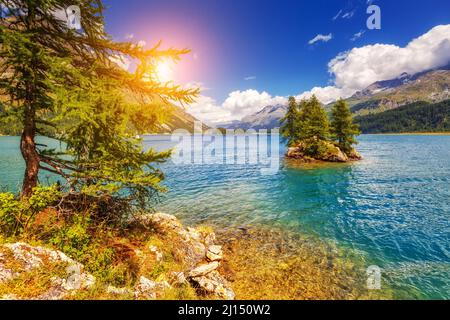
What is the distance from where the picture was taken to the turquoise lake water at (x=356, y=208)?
39.7 feet

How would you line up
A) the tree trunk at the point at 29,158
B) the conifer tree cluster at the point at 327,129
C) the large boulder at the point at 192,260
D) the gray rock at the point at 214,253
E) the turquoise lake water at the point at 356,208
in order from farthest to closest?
the conifer tree cluster at the point at 327,129
the turquoise lake water at the point at 356,208
the gray rock at the point at 214,253
the tree trunk at the point at 29,158
the large boulder at the point at 192,260

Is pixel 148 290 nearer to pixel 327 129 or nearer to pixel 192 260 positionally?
pixel 192 260

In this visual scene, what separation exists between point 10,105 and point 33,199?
137 inches

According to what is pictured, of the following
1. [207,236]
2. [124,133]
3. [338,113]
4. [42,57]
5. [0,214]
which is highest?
[338,113]

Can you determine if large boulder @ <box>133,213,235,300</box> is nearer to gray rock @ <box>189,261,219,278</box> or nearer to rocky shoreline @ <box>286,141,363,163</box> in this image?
gray rock @ <box>189,261,219,278</box>

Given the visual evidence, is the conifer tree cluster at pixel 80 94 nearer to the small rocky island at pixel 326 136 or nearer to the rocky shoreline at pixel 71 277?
the rocky shoreline at pixel 71 277

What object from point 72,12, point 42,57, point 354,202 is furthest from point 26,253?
point 354,202

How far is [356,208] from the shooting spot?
66.9 feet

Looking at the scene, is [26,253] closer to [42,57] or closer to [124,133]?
[124,133]

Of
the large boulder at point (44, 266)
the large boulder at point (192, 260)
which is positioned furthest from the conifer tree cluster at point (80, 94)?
the large boulder at point (192, 260)

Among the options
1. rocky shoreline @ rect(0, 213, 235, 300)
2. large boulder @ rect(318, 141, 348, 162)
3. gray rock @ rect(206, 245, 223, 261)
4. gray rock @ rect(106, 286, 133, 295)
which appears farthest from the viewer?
large boulder @ rect(318, 141, 348, 162)

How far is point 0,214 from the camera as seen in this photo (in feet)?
25.1

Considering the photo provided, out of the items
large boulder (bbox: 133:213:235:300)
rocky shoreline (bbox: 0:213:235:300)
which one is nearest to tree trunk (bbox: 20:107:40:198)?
rocky shoreline (bbox: 0:213:235:300)

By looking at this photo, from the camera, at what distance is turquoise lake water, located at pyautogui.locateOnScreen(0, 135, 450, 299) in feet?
39.7
